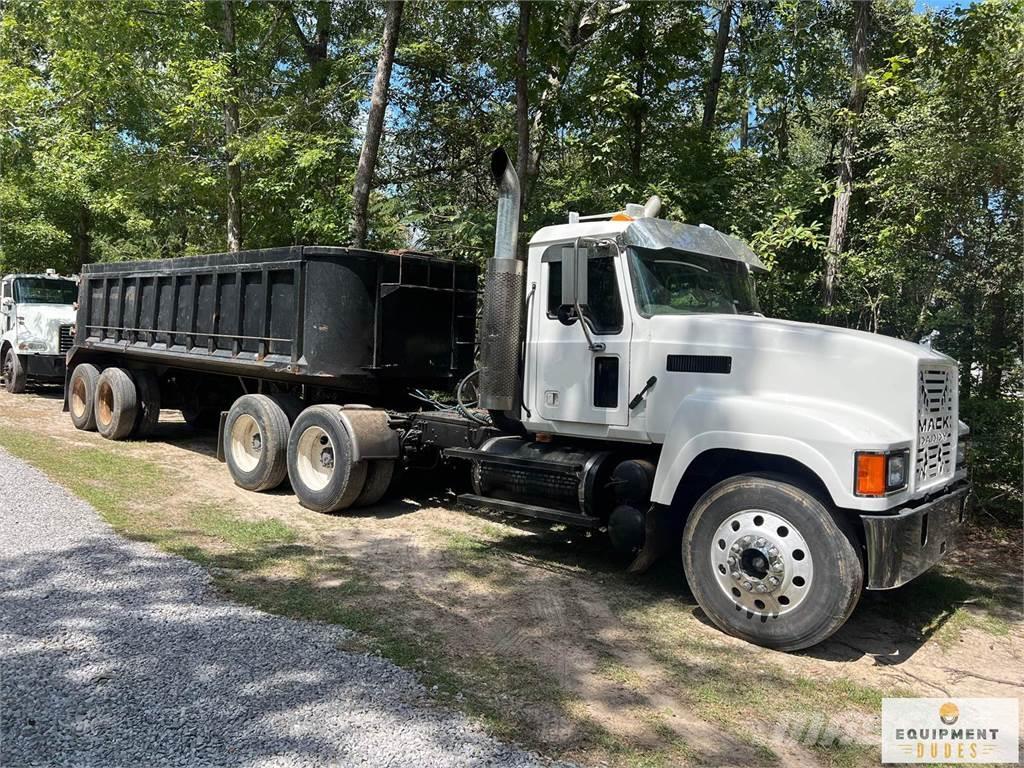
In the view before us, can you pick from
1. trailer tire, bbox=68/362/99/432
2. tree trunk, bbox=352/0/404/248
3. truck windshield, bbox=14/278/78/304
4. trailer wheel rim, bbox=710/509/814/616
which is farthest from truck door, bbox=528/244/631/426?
truck windshield, bbox=14/278/78/304

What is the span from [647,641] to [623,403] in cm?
169

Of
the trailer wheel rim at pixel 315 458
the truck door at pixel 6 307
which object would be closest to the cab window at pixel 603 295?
the trailer wheel rim at pixel 315 458

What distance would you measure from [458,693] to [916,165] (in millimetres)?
7561

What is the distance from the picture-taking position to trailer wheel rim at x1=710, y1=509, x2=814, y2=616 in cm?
473

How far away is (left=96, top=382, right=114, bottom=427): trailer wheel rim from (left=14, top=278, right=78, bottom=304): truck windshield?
6.49 meters

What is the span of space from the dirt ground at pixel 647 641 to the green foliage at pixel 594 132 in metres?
3.48

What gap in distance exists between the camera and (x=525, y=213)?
12.1 m

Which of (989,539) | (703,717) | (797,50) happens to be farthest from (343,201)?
(703,717)

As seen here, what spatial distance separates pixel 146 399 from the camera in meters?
11.3

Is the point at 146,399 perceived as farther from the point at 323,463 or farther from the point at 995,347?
the point at 995,347

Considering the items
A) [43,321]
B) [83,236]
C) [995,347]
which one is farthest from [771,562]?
[83,236]

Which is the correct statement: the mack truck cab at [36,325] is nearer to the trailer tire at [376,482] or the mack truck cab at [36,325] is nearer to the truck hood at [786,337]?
the trailer tire at [376,482]

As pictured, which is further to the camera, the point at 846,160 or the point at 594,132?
the point at 594,132

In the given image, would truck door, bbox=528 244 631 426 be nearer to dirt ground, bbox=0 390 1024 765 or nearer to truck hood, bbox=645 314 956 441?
truck hood, bbox=645 314 956 441
